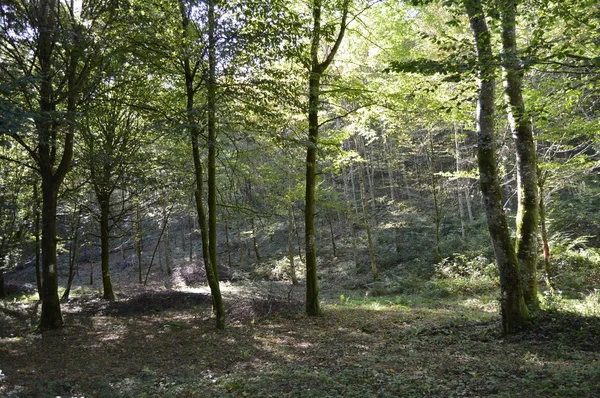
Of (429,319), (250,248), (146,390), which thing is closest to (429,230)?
(429,319)

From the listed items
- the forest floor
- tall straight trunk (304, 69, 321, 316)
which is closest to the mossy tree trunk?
tall straight trunk (304, 69, 321, 316)

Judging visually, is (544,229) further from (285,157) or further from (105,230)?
(105,230)

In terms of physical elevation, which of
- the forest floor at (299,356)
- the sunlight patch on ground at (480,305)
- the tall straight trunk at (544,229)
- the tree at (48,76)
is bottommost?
the sunlight patch on ground at (480,305)

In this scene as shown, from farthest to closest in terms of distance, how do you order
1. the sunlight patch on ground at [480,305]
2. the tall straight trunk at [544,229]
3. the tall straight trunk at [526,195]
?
the tall straight trunk at [544,229] < the sunlight patch on ground at [480,305] < the tall straight trunk at [526,195]

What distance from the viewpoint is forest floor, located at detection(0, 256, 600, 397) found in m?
4.89

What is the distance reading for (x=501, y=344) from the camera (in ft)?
20.9

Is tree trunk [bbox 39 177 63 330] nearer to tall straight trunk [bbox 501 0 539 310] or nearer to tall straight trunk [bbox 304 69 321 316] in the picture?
tall straight trunk [bbox 304 69 321 316]

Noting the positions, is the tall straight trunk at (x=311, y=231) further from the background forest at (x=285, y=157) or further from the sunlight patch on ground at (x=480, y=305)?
the sunlight patch on ground at (x=480, y=305)

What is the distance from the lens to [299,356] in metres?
6.95

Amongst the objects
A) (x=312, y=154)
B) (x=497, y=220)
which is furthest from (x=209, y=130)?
(x=497, y=220)

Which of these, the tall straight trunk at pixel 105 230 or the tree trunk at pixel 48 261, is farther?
the tall straight trunk at pixel 105 230

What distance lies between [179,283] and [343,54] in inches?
669

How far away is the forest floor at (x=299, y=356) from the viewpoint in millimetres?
4891

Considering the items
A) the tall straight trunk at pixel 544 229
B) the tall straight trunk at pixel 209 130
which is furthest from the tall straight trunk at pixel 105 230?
the tall straight trunk at pixel 544 229
